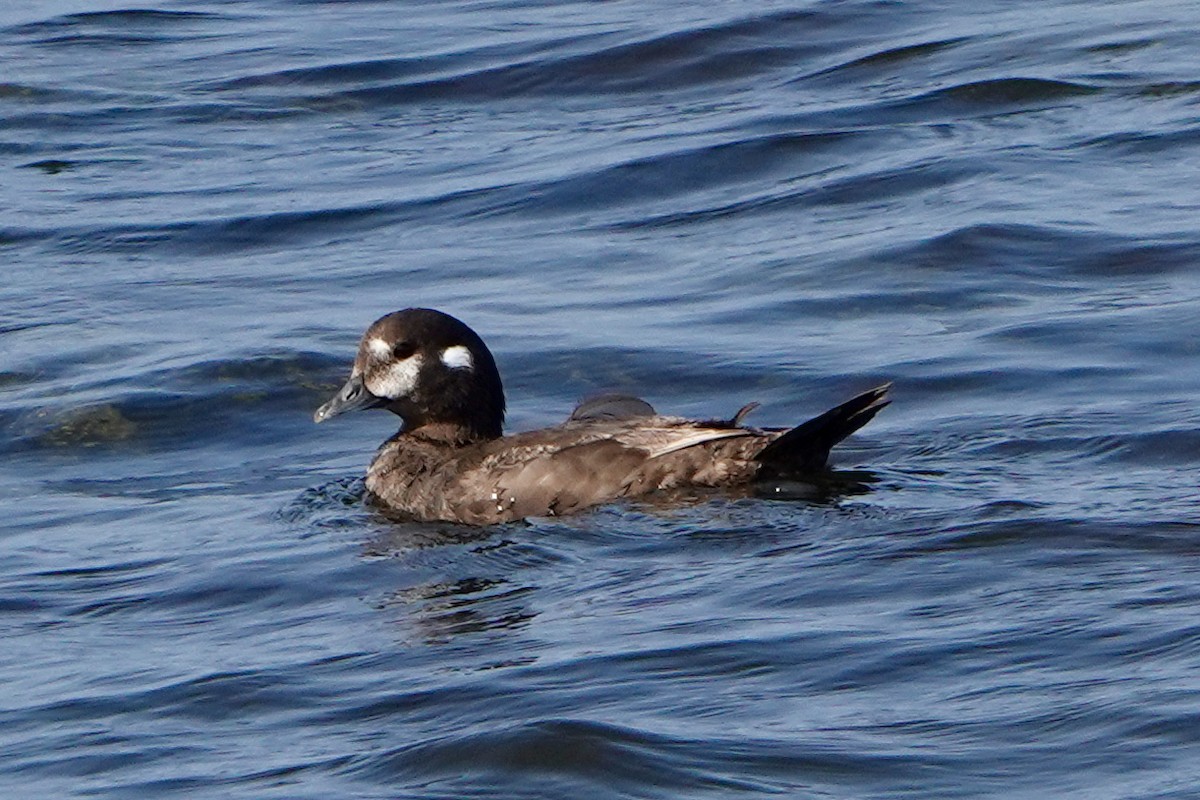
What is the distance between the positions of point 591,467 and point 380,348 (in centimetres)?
132

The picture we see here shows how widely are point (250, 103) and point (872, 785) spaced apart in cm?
1315

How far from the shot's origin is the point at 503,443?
9.75 metres

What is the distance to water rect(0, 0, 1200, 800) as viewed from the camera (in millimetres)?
6820

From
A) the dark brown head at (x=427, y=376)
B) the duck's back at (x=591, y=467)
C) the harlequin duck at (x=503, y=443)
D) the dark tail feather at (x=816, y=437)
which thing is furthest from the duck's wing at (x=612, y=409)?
the dark tail feather at (x=816, y=437)

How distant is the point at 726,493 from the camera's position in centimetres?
928

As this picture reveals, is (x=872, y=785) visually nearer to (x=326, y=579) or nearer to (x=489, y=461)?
(x=326, y=579)

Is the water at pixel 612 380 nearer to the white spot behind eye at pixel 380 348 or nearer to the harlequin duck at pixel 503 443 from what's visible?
the harlequin duck at pixel 503 443

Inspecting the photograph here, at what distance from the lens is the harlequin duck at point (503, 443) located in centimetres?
930

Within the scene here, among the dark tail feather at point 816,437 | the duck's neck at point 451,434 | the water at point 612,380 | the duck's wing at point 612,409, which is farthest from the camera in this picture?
the duck's neck at point 451,434

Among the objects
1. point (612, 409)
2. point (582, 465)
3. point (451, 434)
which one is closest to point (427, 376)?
point (451, 434)

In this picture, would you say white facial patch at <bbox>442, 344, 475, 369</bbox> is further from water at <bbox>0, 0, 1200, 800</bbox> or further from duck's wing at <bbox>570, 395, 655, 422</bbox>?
water at <bbox>0, 0, 1200, 800</bbox>

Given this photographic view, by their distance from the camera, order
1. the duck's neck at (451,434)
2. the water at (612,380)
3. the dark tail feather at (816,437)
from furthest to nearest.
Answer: the duck's neck at (451,434), the dark tail feather at (816,437), the water at (612,380)

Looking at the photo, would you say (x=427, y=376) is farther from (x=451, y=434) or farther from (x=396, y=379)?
(x=451, y=434)

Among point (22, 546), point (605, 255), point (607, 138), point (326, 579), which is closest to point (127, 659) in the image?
point (326, 579)
